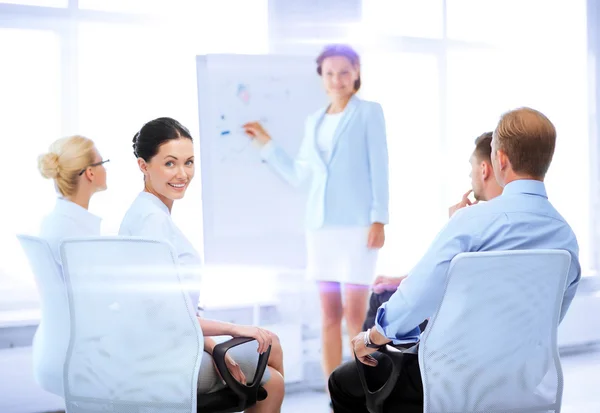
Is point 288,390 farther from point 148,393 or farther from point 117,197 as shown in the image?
point 148,393

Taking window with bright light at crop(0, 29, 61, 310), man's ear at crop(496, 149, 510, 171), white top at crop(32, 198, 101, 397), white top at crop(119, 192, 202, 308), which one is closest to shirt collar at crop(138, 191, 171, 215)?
white top at crop(119, 192, 202, 308)

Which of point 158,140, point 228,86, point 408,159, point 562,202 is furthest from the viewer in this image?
point 562,202

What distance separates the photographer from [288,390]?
12.0 ft

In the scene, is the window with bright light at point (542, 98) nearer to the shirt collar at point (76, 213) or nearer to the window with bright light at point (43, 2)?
the window with bright light at point (43, 2)

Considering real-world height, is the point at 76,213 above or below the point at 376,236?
above

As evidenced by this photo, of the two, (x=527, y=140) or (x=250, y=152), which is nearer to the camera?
(x=527, y=140)

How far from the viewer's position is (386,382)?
5.90 feet

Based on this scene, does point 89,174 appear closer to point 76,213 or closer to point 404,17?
point 76,213

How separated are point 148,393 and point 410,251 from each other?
283cm

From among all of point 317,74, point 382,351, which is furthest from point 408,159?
point 382,351

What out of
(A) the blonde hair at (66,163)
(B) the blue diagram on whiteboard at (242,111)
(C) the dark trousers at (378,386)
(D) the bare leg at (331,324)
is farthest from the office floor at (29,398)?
(C) the dark trousers at (378,386)

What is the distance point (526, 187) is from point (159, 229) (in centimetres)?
100

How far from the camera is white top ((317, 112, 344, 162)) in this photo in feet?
11.2

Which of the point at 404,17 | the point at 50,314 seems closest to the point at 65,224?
the point at 50,314
